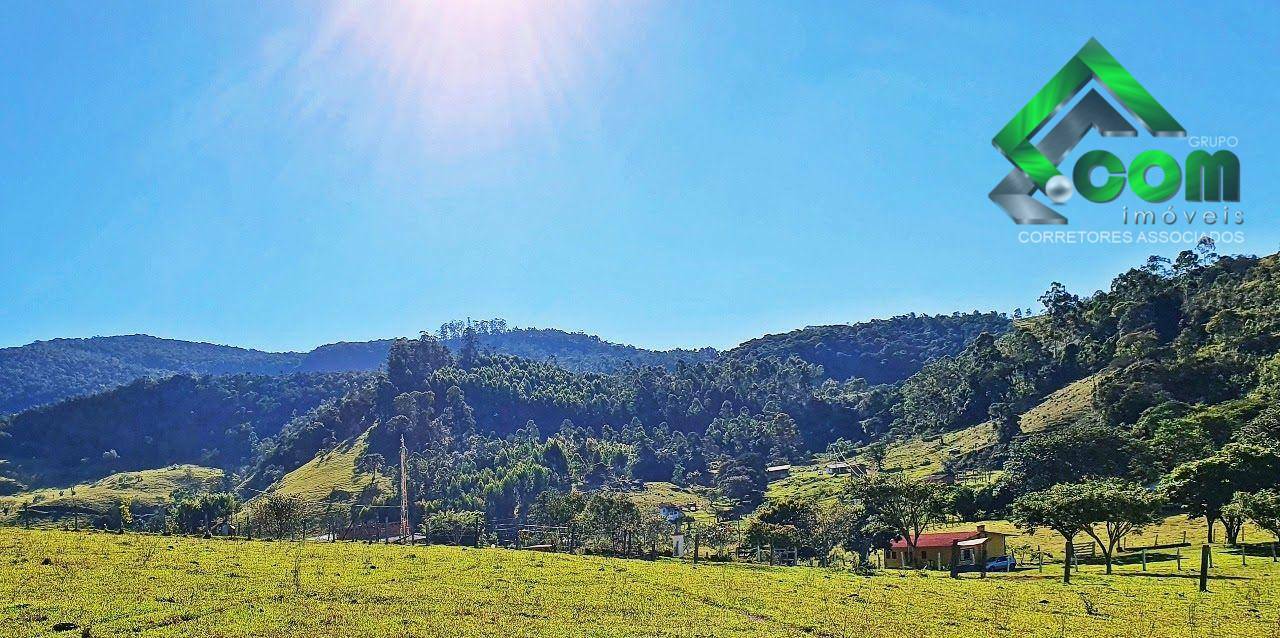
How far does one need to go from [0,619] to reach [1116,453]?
9506cm

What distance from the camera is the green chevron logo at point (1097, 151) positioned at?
4672 cm

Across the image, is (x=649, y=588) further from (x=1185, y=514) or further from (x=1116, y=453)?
(x=1116, y=453)

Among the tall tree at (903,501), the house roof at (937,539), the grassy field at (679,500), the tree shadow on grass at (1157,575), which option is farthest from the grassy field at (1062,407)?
the tree shadow on grass at (1157,575)

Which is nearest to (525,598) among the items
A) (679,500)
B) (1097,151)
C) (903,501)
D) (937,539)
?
(1097,151)

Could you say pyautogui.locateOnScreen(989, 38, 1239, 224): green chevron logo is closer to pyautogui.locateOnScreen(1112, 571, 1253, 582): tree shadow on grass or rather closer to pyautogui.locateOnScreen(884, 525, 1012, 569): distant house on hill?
pyautogui.locateOnScreen(1112, 571, 1253, 582): tree shadow on grass

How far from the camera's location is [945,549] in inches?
2904

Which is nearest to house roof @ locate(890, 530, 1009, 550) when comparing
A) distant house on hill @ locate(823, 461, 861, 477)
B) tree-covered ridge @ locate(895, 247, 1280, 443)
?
tree-covered ridge @ locate(895, 247, 1280, 443)

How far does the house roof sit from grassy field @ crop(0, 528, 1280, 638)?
22808 mm

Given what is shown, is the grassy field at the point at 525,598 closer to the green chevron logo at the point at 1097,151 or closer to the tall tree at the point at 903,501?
the tall tree at the point at 903,501

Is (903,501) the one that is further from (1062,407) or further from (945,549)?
(1062,407)

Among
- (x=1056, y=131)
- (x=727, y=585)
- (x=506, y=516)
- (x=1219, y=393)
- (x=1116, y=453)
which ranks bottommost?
(x=506, y=516)

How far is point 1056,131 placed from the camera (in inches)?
1918

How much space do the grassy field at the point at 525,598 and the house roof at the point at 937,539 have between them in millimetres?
22808

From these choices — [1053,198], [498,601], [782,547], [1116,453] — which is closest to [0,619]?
[498,601]
